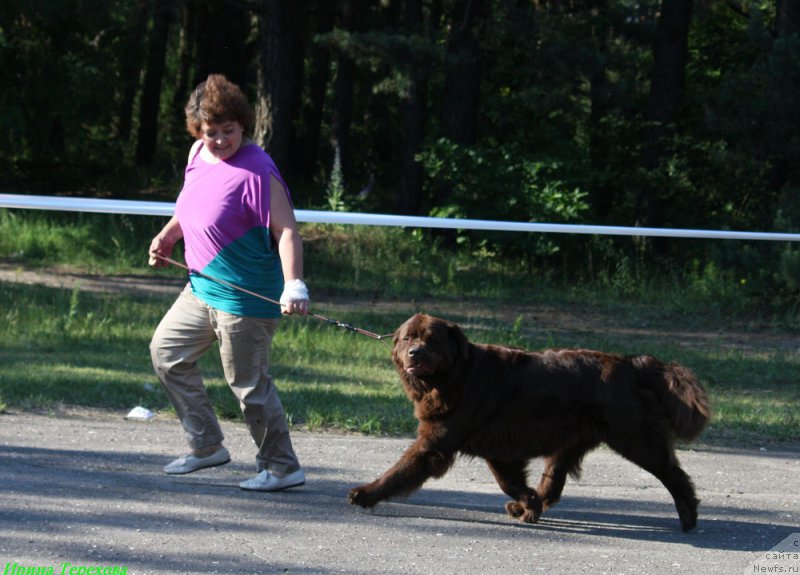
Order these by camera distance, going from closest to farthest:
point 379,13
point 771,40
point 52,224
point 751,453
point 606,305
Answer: point 751,453
point 606,305
point 771,40
point 52,224
point 379,13

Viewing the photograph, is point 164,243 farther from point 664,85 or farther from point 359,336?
point 664,85

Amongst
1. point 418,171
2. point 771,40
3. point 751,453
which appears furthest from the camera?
point 418,171

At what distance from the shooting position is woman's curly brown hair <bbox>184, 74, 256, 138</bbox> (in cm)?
500

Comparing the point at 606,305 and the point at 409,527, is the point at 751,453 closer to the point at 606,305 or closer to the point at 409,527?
the point at 409,527

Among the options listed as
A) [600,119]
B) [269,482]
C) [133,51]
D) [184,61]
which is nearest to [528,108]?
[600,119]

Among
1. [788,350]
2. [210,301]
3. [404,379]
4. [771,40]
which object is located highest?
[771,40]

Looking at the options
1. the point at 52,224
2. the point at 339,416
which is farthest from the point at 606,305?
the point at 52,224

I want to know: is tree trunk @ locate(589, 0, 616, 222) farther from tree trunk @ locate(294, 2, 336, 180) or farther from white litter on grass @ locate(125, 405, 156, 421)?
white litter on grass @ locate(125, 405, 156, 421)

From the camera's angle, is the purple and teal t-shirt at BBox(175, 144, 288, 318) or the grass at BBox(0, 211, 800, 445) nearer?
the purple and teal t-shirt at BBox(175, 144, 288, 318)

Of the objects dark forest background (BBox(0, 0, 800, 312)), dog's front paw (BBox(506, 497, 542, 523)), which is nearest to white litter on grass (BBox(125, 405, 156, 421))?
dog's front paw (BBox(506, 497, 542, 523))

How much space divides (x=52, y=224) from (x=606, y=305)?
326 inches

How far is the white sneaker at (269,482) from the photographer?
17.6 ft

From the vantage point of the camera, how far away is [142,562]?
14.2ft

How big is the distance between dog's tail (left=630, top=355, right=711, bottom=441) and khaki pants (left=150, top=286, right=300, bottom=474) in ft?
5.90
